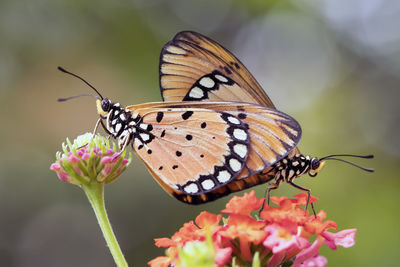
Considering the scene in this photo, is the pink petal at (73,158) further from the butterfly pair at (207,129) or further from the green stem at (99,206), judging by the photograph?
the butterfly pair at (207,129)

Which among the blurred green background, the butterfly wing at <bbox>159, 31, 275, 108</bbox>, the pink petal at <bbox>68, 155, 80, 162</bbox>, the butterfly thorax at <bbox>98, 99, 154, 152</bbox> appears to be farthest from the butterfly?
the blurred green background

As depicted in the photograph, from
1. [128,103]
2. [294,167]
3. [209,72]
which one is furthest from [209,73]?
[128,103]

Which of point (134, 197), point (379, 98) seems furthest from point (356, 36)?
point (134, 197)

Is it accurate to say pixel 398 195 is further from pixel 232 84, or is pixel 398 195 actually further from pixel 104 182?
pixel 104 182

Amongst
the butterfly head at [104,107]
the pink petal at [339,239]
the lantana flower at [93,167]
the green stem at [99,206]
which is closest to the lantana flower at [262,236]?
the pink petal at [339,239]

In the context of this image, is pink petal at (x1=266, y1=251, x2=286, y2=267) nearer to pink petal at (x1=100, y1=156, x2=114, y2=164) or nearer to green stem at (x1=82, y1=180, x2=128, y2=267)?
green stem at (x1=82, y1=180, x2=128, y2=267)

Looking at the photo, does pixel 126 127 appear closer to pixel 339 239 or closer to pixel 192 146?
pixel 192 146
